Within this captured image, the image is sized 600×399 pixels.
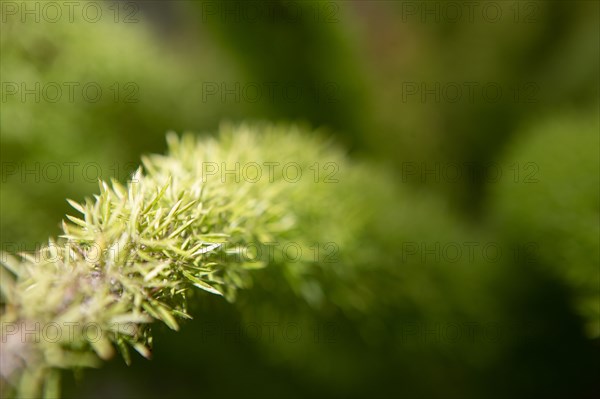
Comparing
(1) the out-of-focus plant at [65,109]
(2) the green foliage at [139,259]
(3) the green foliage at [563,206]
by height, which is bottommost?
(2) the green foliage at [139,259]

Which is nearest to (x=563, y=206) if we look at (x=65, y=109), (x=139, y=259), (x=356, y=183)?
(x=356, y=183)

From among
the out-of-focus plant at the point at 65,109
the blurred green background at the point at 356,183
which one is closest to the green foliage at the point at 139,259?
the blurred green background at the point at 356,183

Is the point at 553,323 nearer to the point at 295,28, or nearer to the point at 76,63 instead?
the point at 295,28

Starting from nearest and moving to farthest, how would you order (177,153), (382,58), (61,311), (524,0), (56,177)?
(61,311), (177,153), (56,177), (524,0), (382,58)

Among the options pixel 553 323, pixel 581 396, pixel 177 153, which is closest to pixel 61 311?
pixel 177 153

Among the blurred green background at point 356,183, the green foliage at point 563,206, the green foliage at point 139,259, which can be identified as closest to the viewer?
the green foliage at point 139,259

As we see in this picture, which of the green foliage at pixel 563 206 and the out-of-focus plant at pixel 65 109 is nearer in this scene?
the green foliage at pixel 563 206

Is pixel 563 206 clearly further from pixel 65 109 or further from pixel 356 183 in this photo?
pixel 65 109

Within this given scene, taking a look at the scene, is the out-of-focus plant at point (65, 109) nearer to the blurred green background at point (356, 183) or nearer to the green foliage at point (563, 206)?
the blurred green background at point (356, 183)

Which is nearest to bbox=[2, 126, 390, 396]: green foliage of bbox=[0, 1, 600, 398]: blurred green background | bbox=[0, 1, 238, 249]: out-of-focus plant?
bbox=[0, 1, 600, 398]: blurred green background
